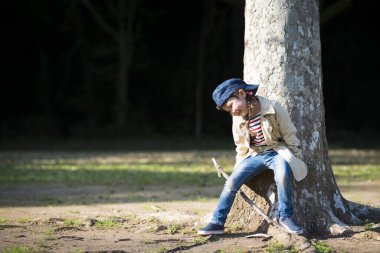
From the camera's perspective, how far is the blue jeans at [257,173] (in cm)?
643

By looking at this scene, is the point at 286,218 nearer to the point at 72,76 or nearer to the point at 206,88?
the point at 206,88

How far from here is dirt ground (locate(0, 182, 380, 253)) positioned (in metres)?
6.30

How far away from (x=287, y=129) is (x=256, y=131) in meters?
0.31

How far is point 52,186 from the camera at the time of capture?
12.2 meters

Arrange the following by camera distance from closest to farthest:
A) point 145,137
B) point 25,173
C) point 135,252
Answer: point 135,252 → point 25,173 → point 145,137

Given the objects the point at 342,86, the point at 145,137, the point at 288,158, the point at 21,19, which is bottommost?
the point at 288,158

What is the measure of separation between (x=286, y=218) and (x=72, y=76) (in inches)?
988

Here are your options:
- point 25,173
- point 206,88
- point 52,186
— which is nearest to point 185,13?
point 206,88

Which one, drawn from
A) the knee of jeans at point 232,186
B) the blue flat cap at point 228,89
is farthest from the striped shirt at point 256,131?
the knee of jeans at point 232,186

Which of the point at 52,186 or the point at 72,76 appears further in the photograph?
the point at 72,76

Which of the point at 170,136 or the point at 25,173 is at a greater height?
the point at 170,136

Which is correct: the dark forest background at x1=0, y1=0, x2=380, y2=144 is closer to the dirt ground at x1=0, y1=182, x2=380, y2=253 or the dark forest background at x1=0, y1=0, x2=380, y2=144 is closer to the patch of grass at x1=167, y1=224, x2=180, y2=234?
the dirt ground at x1=0, y1=182, x2=380, y2=253

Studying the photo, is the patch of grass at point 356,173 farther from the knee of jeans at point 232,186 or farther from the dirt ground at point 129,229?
the knee of jeans at point 232,186

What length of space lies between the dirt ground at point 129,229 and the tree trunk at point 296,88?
15.1 inches
